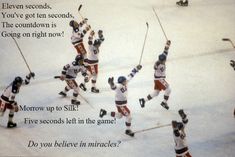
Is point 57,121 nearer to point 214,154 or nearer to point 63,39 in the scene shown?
point 214,154

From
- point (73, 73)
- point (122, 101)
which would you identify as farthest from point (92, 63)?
point (122, 101)

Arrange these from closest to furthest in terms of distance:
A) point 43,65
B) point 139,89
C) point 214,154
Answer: point 214,154, point 139,89, point 43,65

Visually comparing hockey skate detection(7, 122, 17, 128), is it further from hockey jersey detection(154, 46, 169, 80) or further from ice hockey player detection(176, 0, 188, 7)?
ice hockey player detection(176, 0, 188, 7)

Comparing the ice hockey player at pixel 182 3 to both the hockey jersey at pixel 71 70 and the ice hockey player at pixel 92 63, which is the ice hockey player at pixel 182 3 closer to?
the ice hockey player at pixel 92 63

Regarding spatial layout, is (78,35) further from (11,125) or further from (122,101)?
(11,125)

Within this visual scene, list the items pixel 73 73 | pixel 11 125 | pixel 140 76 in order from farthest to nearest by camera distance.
A: 1. pixel 140 76
2. pixel 73 73
3. pixel 11 125

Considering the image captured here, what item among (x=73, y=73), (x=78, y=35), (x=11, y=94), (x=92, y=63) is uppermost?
(x=78, y=35)

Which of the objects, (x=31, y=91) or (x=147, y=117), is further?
(x=31, y=91)

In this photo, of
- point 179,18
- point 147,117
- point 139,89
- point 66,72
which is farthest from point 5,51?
point 179,18

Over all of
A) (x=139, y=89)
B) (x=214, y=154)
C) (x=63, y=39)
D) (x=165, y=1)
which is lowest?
(x=214, y=154)
